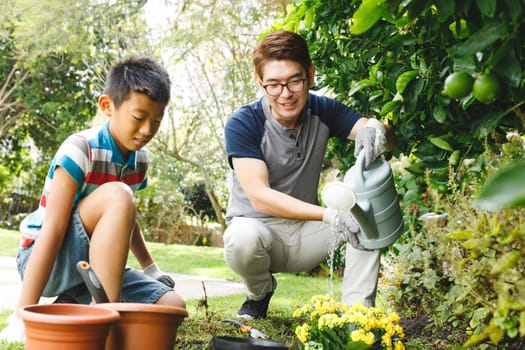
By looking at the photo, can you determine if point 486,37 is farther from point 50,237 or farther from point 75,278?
point 75,278

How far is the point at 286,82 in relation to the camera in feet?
6.66

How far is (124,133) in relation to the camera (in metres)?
1.83

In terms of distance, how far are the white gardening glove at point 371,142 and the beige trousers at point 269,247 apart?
0.45m

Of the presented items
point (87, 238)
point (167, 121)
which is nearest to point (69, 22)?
point (167, 121)

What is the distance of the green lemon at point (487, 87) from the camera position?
0.96 metres

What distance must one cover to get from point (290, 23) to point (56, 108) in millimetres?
10394

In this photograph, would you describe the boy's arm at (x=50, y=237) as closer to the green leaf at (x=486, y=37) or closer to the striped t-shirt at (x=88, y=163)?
the striped t-shirt at (x=88, y=163)

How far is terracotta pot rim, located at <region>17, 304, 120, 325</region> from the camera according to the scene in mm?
1081

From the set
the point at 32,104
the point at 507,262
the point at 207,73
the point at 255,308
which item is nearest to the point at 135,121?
→ the point at 255,308

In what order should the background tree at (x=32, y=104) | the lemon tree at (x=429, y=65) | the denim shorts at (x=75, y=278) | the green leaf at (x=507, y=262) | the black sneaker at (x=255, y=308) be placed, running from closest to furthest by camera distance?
the lemon tree at (x=429, y=65) < the green leaf at (x=507, y=262) < the denim shorts at (x=75, y=278) < the black sneaker at (x=255, y=308) < the background tree at (x=32, y=104)

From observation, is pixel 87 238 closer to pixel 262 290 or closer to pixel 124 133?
pixel 124 133

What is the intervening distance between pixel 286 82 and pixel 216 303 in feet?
4.36

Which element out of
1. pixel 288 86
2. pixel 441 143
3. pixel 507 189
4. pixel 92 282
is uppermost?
pixel 288 86

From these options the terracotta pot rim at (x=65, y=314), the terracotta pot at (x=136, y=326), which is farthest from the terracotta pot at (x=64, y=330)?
the terracotta pot at (x=136, y=326)
